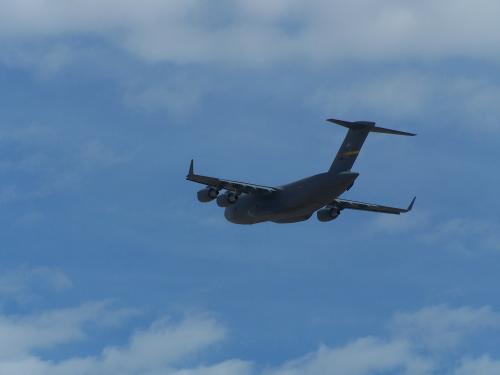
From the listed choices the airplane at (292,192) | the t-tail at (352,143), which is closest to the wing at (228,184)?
the airplane at (292,192)

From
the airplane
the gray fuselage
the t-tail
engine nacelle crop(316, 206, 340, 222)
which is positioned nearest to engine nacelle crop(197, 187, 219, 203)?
the airplane

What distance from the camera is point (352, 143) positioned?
106562 mm

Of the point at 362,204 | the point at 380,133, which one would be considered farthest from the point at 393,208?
the point at 380,133

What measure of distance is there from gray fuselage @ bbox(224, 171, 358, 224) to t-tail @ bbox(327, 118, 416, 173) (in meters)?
1.30

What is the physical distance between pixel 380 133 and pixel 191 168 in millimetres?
11262

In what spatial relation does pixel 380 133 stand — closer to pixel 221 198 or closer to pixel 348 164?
pixel 348 164

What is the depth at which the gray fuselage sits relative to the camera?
10425 cm

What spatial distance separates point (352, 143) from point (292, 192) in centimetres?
451

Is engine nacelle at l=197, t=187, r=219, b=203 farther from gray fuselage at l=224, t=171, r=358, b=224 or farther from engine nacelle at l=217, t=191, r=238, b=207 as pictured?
gray fuselage at l=224, t=171, r=358, b=224

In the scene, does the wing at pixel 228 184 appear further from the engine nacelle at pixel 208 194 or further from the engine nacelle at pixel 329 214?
the engine nacelle at pixel 329 214

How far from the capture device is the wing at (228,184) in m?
106

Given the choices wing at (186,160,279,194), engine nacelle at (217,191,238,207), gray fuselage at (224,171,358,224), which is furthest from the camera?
engine nacelle at (217,191,238,207)

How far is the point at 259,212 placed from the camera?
358ft

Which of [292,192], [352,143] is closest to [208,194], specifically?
[292,192]
